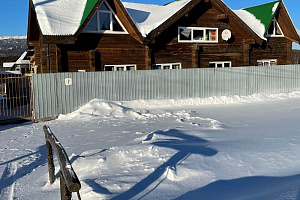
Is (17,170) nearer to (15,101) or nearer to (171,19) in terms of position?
(171,19)

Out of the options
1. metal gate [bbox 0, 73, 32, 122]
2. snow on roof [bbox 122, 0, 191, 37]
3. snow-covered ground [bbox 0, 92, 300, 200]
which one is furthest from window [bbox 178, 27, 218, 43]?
metal gate [bbox 0, 73, 32, 122]

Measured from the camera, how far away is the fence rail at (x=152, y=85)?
37.0ft

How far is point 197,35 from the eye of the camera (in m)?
17.4

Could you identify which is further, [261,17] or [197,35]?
[261,17]

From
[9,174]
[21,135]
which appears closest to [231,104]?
[21,135]

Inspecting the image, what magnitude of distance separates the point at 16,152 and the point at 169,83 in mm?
8205

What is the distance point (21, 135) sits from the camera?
9031 millimetres

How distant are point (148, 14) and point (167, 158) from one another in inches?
548

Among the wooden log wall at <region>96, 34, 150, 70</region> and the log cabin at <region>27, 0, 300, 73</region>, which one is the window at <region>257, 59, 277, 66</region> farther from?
the wooden log wall at <region>96, 34, 150, 70</region>

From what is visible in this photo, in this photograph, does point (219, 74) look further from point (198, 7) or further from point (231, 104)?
point (198, 7)

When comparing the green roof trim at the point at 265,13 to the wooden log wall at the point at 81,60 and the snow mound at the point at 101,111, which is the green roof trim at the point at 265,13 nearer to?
the wooden log wall at the point at 81,60

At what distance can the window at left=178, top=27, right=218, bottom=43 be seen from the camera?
16.9 meters

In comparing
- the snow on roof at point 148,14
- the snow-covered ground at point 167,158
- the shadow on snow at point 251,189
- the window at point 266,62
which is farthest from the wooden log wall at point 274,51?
the shadow on snow at point 251,189

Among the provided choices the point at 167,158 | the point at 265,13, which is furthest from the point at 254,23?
the point at 167,158
